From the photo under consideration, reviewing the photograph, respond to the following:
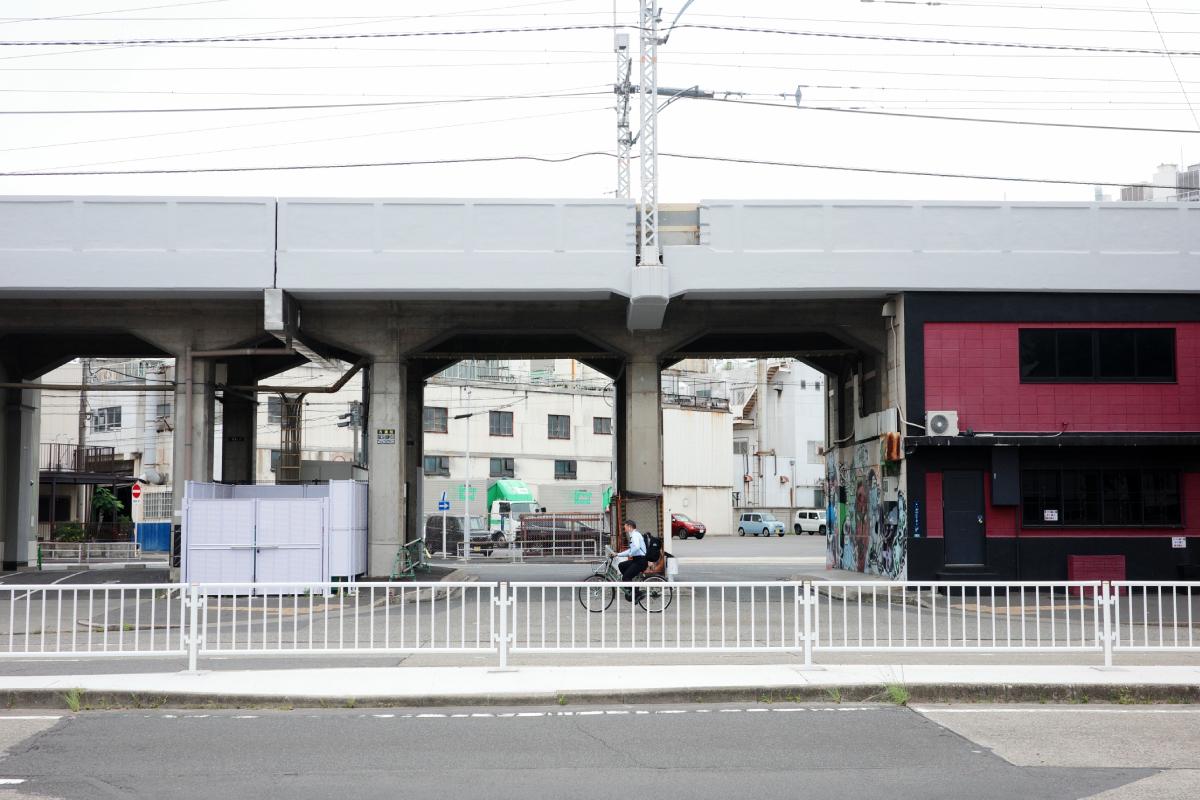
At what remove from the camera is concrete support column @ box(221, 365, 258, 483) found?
3728 centimetres

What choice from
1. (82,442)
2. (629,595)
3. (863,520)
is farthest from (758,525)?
(629,595)

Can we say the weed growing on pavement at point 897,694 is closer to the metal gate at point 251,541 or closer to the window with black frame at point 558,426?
the metal gate at point 251,541

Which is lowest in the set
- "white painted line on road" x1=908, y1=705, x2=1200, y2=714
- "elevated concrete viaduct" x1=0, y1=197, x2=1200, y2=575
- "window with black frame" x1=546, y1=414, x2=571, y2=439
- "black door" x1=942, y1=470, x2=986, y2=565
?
"white painted line on road" x1=908, y1=705, x2=1200, y2=714

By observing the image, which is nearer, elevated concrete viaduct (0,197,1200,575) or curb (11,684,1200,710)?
curb (11,684,1200,710)

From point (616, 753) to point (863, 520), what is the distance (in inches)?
927

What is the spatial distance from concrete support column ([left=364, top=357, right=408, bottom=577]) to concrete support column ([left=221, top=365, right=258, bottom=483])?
772 centimetres

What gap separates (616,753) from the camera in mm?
10016

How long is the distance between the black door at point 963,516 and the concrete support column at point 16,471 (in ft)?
84.1

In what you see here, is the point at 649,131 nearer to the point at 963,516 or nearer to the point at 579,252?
the point at 579,252

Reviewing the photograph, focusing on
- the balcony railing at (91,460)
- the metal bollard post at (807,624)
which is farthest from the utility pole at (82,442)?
the metal bollard post at (807,624)

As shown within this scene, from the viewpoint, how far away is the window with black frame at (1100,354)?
1128 inches

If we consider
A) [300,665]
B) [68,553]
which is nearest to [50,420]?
[68,553]

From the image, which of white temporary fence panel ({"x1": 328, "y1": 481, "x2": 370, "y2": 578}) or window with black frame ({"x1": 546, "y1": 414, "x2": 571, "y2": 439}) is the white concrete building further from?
white temporary fence panel ({"x1": 328, "y1": 481, "x2": 370, "y2": 578})

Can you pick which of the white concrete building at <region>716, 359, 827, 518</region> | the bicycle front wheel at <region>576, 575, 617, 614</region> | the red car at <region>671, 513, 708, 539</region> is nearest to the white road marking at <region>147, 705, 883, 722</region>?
the bicycle front wheel at <region>576, 575, 617, 614</region>
